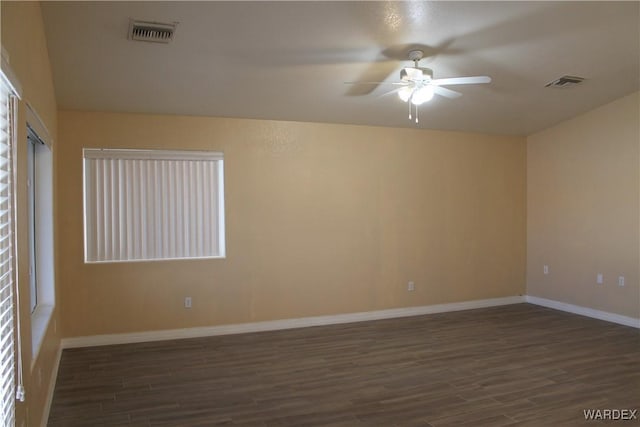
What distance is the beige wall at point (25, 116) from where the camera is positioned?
2.29 meters

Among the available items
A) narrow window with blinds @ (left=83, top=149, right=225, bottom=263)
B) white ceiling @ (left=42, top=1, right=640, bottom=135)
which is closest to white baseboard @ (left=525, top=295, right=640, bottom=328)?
white ceiling @ (left=42, top=1, right=640, bottom=135)

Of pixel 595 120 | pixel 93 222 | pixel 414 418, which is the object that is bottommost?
pixel 414 418

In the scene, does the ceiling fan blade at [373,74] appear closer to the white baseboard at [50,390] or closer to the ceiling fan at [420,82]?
the ceiling fan at [420,82]

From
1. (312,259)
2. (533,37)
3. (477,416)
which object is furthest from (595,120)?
(477,416)

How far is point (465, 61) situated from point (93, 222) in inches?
159

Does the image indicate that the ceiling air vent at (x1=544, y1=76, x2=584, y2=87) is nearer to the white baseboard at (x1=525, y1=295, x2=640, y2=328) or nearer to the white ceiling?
the white ceiling

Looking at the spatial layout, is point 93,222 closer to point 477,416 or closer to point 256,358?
point 256,358

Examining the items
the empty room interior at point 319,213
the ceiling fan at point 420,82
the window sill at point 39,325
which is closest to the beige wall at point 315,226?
the empty room interior at point 319,213

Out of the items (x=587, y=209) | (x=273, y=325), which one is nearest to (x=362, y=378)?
(x=273, y=325)

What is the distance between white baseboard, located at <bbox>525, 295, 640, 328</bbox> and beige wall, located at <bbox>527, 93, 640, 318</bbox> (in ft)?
0.20

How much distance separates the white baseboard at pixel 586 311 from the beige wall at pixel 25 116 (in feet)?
19.7

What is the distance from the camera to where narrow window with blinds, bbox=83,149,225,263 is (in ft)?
16.5

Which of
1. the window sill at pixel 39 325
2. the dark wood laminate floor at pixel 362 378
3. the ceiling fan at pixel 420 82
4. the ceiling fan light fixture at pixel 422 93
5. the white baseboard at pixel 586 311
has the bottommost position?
the dark wood laminate floor at pixel 362 378

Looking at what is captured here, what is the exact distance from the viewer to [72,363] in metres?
4.40
